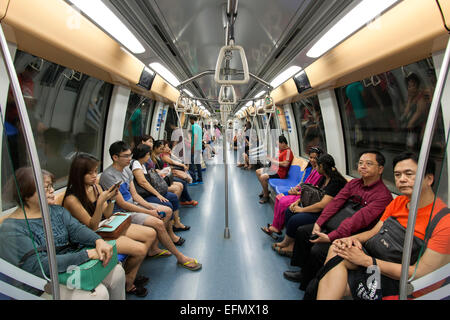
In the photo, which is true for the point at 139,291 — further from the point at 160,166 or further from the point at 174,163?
the point at 174,163

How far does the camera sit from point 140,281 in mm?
2186

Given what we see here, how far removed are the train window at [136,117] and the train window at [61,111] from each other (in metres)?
0.88

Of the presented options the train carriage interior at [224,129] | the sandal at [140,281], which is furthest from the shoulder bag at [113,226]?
the sandal at [140,281]

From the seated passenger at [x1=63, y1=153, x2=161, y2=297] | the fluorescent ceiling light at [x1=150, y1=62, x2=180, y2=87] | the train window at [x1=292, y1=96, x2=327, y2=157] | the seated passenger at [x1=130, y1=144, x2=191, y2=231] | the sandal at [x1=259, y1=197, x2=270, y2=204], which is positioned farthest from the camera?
the sandal at [x1=259, y1=197, x2=270, y2=204]

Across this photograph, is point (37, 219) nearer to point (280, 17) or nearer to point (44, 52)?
point (44, 52)

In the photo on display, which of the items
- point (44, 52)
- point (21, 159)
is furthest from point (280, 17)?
point (21, 159)

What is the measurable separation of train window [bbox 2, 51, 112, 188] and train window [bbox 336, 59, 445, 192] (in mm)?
4004

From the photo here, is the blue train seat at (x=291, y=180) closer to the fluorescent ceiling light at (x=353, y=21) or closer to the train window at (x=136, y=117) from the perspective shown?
the fluorescent ceiling light at (x=353, y=21)

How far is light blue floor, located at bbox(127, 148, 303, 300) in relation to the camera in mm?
2084

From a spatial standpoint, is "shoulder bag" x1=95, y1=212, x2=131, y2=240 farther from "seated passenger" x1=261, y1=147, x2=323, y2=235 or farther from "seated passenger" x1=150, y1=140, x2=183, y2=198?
"seated passenger" x1=261, y1=147, x2=323, y2=235

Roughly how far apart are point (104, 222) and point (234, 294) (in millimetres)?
1566

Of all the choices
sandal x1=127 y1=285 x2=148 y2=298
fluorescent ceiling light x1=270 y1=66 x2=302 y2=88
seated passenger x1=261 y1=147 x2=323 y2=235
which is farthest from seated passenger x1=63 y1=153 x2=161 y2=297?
fluorescent ceiling light x1=270 y1=66 x2=302 y2=88

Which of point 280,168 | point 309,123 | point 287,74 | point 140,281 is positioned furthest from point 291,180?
point 140,281

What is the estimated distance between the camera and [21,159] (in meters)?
1.02
